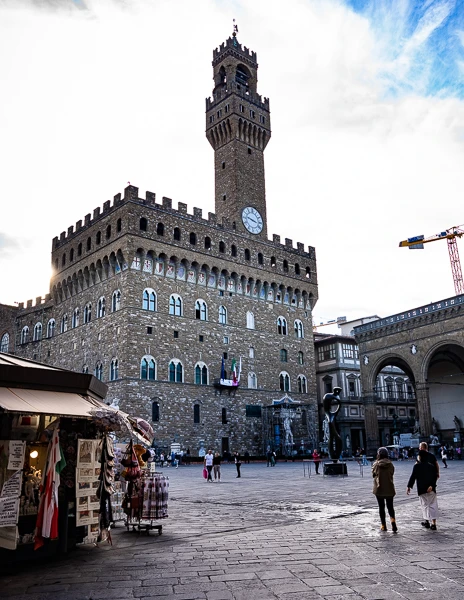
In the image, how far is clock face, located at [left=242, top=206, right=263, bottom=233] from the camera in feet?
145

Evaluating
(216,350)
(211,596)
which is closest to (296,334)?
(216,350)

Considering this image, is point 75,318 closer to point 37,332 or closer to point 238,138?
point 37,332

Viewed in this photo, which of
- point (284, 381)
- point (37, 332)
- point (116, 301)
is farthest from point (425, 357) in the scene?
point (37, 332)

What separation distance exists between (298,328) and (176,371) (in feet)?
45.3

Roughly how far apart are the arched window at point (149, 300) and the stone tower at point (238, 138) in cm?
967

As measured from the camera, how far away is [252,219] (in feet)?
147

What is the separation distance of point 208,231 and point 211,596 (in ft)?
120

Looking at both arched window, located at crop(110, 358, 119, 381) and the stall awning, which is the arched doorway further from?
the stall awning

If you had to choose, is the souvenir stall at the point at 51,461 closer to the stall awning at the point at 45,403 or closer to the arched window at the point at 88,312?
the stall awning at the point at 45,403

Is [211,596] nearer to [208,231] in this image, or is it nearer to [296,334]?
[208,231]

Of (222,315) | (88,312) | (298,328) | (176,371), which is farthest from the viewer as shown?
(298,328)

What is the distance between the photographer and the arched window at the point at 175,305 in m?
37.8

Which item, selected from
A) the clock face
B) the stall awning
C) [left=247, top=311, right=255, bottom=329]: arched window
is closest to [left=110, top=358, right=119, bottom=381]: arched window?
[left=247, top=311, right=255, bottom=329]: arched window

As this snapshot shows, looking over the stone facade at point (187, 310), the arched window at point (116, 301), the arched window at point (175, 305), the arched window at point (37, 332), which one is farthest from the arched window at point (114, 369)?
the arched window at point (37, 332)
